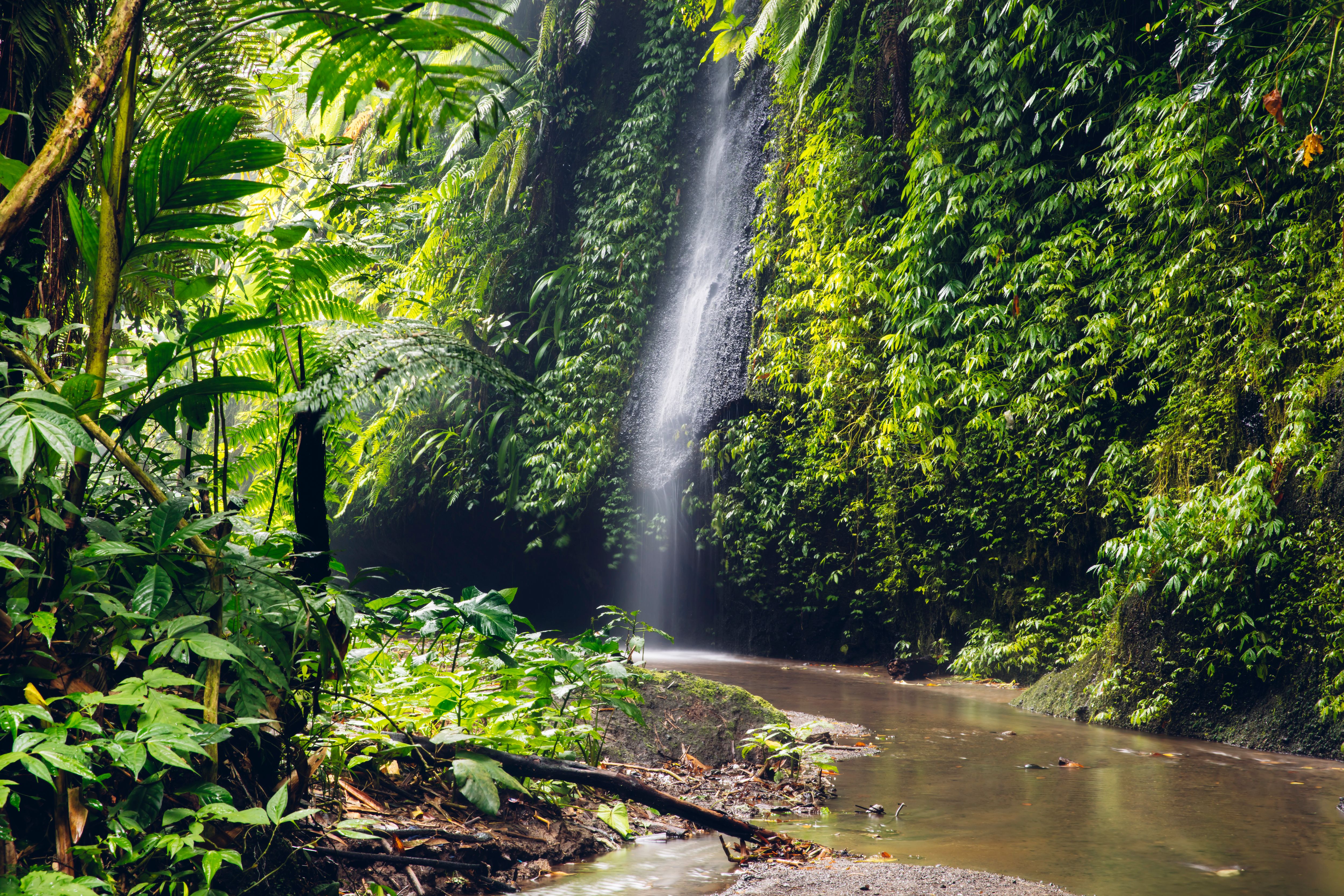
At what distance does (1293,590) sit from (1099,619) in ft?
6.24

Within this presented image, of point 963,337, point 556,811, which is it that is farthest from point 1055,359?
point 556,811

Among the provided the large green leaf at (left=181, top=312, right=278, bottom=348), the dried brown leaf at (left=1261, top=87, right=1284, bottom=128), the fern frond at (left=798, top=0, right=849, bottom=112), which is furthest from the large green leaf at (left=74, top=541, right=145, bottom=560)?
the fern frond at (left=798, top=0, right=849, bottom=112)

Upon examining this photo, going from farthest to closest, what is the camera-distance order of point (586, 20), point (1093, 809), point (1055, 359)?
point (586, 20) < point (1055, 359) < point (1093, 809)

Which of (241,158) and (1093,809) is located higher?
(241,158)

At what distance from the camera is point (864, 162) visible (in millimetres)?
8305

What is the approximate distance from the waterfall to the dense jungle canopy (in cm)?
23

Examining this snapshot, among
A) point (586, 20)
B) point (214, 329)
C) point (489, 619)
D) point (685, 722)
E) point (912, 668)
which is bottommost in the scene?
point (912, 668)

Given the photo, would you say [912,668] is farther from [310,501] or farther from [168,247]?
[168,247]

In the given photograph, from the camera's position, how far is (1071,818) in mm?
2850

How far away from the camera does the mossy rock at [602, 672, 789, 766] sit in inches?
121

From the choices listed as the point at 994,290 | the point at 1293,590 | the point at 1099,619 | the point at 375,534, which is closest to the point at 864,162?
the point at 994,290

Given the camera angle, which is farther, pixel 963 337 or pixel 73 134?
pixel 963 337

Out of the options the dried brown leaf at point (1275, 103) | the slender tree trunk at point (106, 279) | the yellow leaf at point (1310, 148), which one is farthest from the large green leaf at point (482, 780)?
the dried brown leaf at point (1275, 103)

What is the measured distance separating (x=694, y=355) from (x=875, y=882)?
8.60 metres
